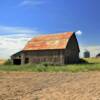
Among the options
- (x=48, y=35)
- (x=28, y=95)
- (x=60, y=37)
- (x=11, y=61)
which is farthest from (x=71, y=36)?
(x=28, y=95)

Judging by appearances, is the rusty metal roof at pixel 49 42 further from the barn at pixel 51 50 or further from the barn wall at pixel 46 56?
the barn wall at pixel 46 56

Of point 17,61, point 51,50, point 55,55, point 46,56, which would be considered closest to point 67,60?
point 55,55

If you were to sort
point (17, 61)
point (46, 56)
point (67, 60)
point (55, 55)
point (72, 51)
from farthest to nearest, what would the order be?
point (17, 61) → point (72, 51) → point (46, 56) → point (67, 60) → point (55, 55)

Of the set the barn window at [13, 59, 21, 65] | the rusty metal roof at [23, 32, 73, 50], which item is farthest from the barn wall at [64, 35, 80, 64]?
the barn window at [13, 59, 21, 65]

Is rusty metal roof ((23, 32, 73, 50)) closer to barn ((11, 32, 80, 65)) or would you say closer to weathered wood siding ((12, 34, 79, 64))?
barn ((11, 32, 80, 65))

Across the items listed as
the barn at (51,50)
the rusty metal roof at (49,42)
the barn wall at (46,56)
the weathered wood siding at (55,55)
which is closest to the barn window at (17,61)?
the barn at (51,50)

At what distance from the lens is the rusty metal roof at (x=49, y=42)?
4216 cm

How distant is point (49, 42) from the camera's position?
145 feet

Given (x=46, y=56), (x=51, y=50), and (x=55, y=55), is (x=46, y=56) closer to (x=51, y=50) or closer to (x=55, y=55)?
(x=51, y=50)

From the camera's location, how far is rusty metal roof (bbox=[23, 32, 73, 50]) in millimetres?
42156

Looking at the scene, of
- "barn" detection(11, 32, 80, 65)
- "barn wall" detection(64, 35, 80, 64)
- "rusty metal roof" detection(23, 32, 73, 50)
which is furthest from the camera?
"barn wall" detection(64, 35, 80, 64)

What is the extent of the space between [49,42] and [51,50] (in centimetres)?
244

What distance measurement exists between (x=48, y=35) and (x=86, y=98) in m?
37.0

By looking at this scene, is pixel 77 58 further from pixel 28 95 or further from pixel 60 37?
pixel 28 95
